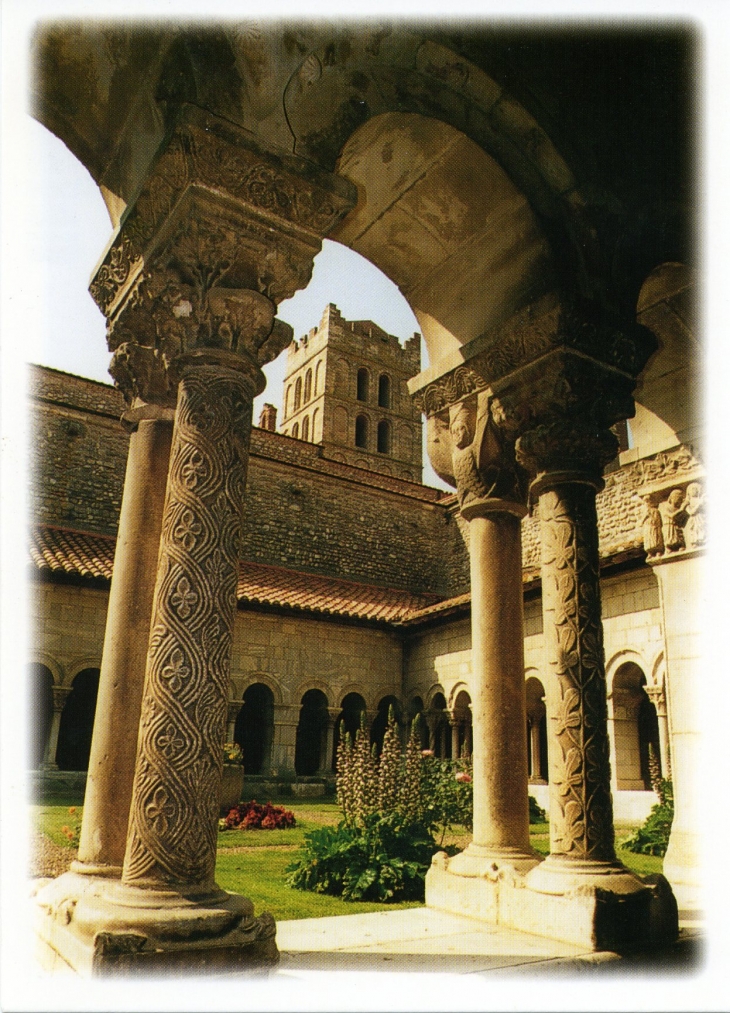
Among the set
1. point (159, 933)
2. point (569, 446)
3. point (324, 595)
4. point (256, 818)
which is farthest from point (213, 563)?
point (324, 595)

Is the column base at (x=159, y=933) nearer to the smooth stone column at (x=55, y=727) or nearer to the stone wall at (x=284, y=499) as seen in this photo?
the smooth stone column at (x=55, y=727)

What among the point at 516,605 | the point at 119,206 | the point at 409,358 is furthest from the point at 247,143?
the point at 409,358

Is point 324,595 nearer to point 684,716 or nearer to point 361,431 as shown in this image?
point 684,716

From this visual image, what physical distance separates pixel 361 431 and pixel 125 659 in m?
38.5

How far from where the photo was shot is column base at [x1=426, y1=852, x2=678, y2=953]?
345 centimetres

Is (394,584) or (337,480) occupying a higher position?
(337,480)

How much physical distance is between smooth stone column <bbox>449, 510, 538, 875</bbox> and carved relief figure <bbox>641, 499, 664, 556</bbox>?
1229 mm

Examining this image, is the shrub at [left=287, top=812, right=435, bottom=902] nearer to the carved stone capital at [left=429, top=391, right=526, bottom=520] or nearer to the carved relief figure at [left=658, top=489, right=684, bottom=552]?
the carved stone capital at [left=429, top=391, right=526, bottom=520]

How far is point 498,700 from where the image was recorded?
14.7 feet

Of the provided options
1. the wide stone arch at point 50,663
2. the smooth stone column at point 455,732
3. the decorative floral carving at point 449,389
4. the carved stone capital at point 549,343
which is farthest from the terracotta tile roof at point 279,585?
the carved stone capital at point 549,343

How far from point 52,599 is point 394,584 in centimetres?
1048

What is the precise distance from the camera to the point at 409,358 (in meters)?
43.5

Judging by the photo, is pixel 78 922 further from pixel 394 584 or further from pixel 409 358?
pixel 409 358

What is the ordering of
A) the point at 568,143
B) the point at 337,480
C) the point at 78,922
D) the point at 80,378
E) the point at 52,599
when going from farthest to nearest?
the point at 337,480 → the point at 80,378 → the point at 52,599 → the point at 568,143 → the point at 78,922
